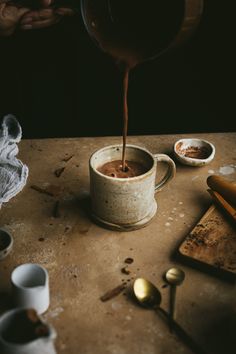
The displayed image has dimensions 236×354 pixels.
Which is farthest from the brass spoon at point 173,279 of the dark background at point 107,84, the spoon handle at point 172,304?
the dark background at point 107,84

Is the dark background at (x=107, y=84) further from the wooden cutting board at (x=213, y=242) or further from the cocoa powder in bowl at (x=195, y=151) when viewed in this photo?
the wooden cutting board at (x=213, y=242)

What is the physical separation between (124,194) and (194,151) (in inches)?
22.9

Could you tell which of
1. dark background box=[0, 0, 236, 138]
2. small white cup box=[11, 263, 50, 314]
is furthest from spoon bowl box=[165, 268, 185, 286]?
dark background box=[0, 0, 236, 138]

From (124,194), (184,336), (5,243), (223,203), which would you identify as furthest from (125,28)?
(184,336)

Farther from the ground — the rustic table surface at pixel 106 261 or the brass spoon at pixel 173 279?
the brass spoon at pixel 173 279

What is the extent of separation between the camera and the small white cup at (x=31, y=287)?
1.05m

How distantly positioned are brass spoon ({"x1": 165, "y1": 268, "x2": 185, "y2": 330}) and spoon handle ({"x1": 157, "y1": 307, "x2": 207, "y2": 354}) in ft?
0.06

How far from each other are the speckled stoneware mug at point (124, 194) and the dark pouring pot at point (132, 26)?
0.32 meters

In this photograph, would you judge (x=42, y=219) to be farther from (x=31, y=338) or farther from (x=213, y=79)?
(x=213, y=79)

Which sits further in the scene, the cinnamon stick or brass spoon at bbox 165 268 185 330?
the cinnamon stick

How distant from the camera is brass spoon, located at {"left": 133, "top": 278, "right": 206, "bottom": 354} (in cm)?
104

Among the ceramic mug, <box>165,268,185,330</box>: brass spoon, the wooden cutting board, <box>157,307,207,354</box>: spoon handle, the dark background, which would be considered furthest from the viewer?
the dark background

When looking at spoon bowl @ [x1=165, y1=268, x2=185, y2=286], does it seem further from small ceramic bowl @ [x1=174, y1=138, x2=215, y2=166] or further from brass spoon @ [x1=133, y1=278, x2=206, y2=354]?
small ceramic bowl @ [x1=174, y1=138, x2=215, y2=166]

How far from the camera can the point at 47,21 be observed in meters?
1.92
